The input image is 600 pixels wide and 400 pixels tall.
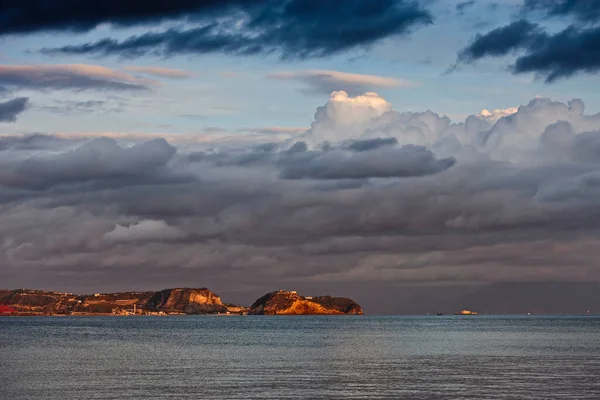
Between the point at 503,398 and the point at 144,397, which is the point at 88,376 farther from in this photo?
the point at 503,398

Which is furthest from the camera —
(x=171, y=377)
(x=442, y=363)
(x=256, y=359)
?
(x=256, y=359)

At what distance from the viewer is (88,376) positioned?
102 m

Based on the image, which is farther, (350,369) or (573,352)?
(573,352)

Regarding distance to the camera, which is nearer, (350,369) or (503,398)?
(503,398)

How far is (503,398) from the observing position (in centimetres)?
7775

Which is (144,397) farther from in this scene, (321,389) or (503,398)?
(503,398)

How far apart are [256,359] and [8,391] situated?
50228mm

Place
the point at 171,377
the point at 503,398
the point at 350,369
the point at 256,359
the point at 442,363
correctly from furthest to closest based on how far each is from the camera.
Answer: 1. the point at 256,359
2. the point at 442,363
3. the point at 350,369
4. the point at 171,377
5. the point at 503,398

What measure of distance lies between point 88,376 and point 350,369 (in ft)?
107

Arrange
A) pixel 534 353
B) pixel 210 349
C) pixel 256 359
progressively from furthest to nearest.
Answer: pixel 210 349
pixel 534 353
pixel 256 359

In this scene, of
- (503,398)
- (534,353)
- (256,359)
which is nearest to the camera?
(503,398)

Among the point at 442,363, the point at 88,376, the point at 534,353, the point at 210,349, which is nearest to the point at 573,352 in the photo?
the point at 534,353

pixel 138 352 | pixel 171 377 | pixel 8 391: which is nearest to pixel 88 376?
pixel 171 377

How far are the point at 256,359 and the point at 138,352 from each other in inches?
1117
